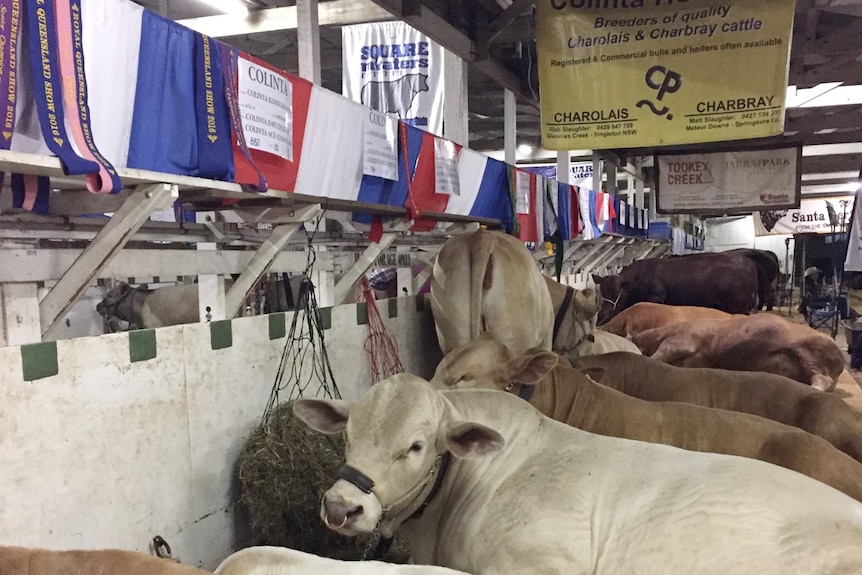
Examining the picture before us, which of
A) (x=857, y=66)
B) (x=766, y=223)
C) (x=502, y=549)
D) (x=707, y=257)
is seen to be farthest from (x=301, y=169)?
(x=766, y=223)

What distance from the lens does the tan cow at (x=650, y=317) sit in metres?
8.00

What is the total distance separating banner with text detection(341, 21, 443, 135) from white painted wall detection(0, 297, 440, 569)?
3.97 m

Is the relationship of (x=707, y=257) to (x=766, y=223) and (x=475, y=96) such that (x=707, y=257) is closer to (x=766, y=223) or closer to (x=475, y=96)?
(x=475, y=96)

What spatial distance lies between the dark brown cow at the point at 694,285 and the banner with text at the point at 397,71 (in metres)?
4.92

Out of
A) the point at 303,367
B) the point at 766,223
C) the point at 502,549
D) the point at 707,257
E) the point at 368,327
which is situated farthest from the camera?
the point at 766,223

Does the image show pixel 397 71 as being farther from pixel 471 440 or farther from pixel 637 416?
pixel 471 440

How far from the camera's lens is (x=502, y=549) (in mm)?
2076

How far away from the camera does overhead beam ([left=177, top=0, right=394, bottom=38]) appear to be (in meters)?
4.89

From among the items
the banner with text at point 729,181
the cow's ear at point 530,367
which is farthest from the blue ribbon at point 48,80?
the banner with text at point 729,181

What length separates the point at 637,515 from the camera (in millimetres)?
2080

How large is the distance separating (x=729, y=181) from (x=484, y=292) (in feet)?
25.0

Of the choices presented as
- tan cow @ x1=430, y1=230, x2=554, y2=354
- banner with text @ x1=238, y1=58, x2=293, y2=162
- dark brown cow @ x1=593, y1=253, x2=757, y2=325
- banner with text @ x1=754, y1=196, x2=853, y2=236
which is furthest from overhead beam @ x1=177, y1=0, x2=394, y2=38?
banner with text @ x1=754, y1=196, x2=853, y2=236

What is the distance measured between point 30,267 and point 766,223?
20485 mm

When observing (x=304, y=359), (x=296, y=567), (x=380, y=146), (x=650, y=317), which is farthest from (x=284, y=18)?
(x=650, y=317)
